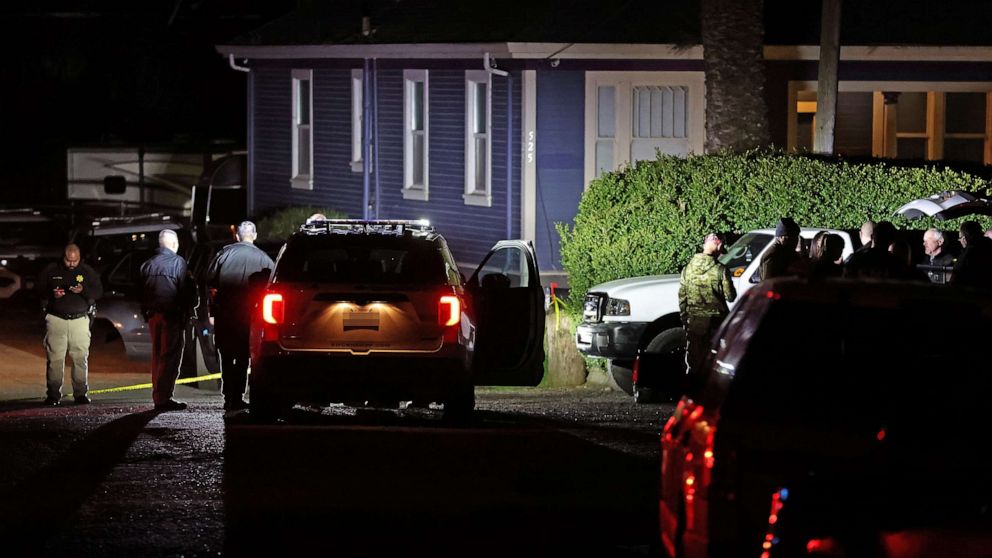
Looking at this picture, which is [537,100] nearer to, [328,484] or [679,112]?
[679,112]

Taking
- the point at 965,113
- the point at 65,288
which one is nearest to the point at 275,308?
the point at 65,288

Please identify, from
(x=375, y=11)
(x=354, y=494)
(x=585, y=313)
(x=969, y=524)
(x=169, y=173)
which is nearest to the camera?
(x=969, y=524)

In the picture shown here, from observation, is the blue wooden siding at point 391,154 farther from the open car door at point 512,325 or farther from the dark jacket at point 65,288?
the open car door at point 512,325

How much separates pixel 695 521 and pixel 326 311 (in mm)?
7203

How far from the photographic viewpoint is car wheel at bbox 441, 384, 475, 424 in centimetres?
1276

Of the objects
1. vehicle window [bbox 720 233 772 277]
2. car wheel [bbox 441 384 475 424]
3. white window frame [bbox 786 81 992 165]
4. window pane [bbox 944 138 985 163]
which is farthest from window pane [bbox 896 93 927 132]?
car wheel [bbox 441 384 475 424]

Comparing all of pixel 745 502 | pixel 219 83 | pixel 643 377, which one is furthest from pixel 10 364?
pixel 219 83

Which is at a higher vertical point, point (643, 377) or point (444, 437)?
point (643, 377)

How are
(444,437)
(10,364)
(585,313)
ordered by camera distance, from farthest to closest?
(10,364)
(585,313)
(444,437)

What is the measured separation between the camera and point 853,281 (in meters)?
6.00

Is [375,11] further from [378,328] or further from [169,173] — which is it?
[378,328]

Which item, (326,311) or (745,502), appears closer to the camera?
(745,502)

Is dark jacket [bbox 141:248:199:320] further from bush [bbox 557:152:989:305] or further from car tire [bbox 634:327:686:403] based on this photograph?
bush [bbox 557:152:989:305]

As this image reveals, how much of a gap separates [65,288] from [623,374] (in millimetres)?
5283
